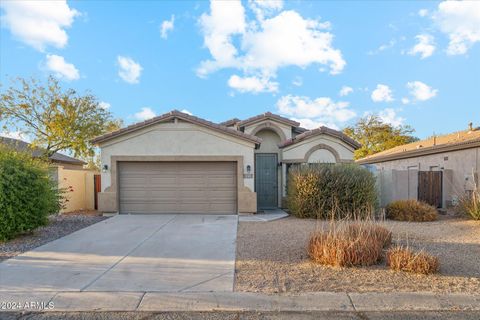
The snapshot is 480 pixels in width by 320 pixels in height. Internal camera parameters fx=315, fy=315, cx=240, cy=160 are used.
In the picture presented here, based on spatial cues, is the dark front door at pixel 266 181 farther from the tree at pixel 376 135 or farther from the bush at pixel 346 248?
the tree at pixel 376 135

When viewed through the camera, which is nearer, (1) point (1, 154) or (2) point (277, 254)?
(2) point (277, 254)

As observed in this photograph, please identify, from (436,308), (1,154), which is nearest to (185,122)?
(1,154)

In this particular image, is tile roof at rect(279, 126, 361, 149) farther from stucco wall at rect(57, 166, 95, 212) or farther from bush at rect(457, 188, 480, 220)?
stucco wall at rect(57, 166, 95, 212)

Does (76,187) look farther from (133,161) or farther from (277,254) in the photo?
(277,254)

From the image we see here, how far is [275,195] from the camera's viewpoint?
1577 centimetres

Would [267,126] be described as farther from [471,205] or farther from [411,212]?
[471,205]

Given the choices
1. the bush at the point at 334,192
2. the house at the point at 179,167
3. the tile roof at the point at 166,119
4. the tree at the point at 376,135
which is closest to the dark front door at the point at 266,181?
the house at the point at 179,167

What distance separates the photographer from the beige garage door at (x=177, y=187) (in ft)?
43.5

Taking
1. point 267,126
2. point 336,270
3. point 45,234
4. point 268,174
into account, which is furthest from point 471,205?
point 45,234

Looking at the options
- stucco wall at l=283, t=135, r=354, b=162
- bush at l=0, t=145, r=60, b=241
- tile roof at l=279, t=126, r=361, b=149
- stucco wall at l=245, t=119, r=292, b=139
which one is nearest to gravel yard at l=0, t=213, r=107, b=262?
bush at l=0, t=145, r=60, b=241

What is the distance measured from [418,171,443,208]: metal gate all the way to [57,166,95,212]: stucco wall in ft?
53.4

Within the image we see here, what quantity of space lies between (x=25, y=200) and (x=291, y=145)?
1085 centimetres

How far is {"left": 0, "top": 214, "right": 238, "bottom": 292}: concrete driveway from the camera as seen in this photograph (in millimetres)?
5152

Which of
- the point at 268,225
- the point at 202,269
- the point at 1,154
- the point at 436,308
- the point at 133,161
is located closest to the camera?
the point at 436,308
